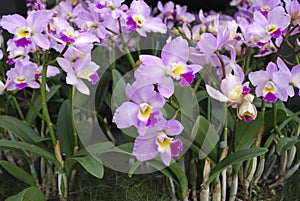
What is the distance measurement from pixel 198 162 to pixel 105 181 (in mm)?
275

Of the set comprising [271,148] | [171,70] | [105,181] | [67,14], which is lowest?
[105,181]

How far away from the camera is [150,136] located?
0.83 metres

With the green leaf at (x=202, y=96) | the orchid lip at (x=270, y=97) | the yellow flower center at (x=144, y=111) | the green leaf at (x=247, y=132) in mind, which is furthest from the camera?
the green leaf at (x=202, y=96)

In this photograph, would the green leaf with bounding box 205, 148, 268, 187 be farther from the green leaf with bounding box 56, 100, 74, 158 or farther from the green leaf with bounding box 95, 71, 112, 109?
the green leaf with bounding box 95, 71, 112, 109

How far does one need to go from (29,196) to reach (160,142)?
0.34 m

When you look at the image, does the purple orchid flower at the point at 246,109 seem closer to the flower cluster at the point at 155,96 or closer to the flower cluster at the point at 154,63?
the flower cluster at the point at 154,63

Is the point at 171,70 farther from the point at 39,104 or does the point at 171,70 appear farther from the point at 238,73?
the point at 39,104

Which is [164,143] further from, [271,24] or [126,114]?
[271,24]

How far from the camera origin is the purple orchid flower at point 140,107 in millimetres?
777

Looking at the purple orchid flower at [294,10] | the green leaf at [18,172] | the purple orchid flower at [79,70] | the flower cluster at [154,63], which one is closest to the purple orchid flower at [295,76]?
the flower cluster at [154,63]

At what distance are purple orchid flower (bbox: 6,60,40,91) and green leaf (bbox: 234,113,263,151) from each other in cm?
50

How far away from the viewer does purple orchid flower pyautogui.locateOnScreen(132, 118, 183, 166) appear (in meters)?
0.82

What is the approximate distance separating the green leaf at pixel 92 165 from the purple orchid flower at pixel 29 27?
0.26m

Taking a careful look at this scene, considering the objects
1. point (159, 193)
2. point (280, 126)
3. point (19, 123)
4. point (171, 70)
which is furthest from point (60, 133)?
point (280, 126)
